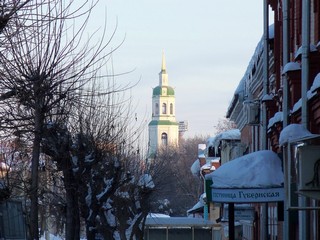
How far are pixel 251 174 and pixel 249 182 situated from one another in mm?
312

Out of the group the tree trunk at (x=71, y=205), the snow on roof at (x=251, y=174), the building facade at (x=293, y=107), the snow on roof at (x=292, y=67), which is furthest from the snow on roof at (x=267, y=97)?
the tree trunk at (x=71, y=205)

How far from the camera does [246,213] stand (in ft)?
100

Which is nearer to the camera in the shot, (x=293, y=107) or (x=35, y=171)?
(x=293, y=107)

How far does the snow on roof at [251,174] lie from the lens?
17734mm

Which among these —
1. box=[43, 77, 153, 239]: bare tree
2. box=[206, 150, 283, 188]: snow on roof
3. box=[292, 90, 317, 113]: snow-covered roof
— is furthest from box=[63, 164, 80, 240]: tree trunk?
box=[292, 90, 317, 113]: snow-covered roof

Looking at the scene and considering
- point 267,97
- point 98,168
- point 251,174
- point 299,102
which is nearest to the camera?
point 299,102

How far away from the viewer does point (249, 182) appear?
1780 cm

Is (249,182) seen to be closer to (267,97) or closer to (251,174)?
(251,174)

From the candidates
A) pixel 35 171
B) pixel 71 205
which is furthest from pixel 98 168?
pixel 35 171

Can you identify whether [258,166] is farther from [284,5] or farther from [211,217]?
[211,217]

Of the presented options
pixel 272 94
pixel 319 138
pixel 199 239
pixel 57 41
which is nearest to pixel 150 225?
pixel 199 239

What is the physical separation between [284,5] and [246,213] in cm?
1238

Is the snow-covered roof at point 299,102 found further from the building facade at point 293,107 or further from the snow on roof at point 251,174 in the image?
the snow on roof at point 251,174

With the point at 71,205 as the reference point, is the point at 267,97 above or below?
above
